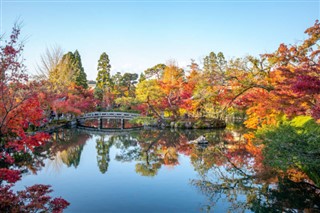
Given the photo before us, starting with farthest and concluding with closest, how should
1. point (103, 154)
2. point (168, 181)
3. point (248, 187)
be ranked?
point (103, 154), point (168, 181), point (248, 187)

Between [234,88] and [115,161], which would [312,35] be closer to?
[234,88]

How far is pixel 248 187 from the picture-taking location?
8.67m

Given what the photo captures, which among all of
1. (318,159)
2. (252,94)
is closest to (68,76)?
(252,94)

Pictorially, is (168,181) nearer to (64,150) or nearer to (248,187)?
(248,187)

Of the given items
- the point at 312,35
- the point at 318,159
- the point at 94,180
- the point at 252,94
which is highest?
the point at 312,35

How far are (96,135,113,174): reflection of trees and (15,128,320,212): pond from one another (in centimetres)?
4

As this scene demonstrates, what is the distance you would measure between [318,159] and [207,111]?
71.1 feet

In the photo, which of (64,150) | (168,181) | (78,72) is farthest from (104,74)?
(168,181)

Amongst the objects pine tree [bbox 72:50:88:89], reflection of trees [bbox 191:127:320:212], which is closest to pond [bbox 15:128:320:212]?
reflection of trees [bbox 191:127:320:212]

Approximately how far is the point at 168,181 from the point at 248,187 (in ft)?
9.37

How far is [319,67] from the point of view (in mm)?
8602

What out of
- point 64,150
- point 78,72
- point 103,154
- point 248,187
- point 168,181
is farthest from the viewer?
point 78,72

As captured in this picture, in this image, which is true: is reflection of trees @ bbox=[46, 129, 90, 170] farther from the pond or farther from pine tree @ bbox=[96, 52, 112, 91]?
pine tree @ bbox=[96, 52, 112, 91]

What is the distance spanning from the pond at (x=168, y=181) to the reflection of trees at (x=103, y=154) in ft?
0.14
